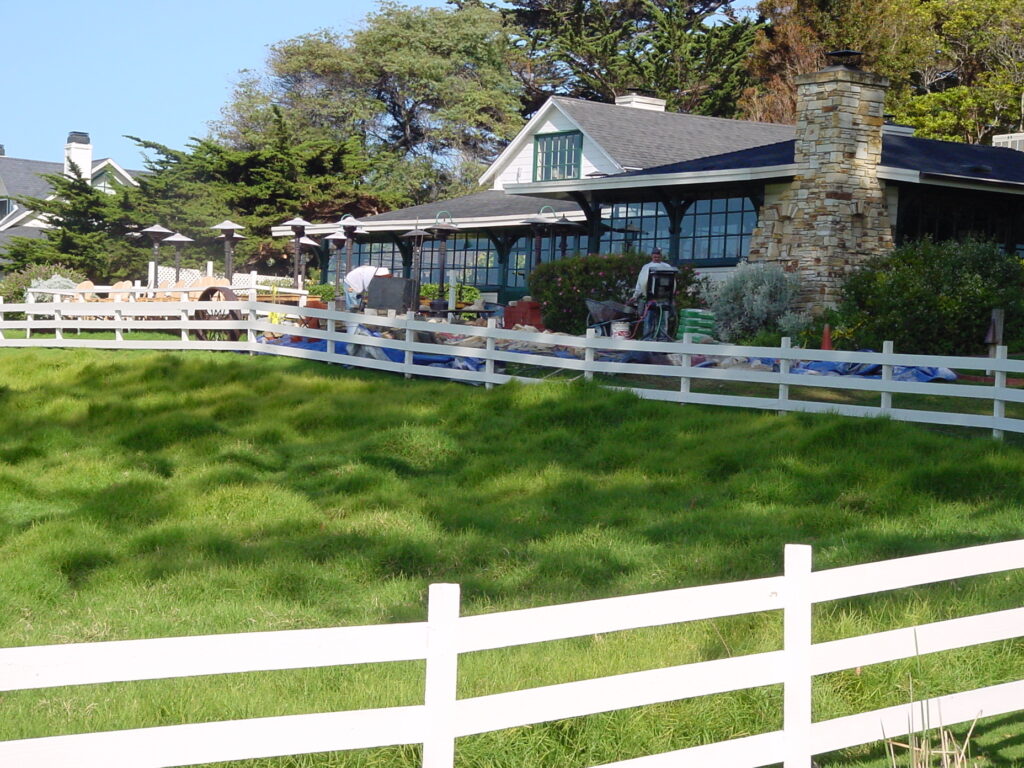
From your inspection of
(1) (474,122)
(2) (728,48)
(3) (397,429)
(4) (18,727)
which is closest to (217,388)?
(3) (397,429)

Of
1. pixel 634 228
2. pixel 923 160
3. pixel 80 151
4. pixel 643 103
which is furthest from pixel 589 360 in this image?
pixel 80 151

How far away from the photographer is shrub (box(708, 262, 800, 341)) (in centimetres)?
2125

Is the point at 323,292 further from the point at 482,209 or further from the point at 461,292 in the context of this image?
the point at 482,209

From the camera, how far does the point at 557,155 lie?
35312 millimetres

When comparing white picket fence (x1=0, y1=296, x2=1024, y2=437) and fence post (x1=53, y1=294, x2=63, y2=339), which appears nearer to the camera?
white picket fence (x1=0, y1=296, x2=1024, y2=437)

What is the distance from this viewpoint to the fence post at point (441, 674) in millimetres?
3695

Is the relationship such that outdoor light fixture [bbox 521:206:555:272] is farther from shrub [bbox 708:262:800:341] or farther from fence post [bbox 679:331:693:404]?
fence post [bbox 679:331:693:404]

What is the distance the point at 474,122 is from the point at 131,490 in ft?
155

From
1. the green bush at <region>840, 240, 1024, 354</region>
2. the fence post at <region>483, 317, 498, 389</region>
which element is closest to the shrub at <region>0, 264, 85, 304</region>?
the fence post at <region>483, 317, 498, 389</region>

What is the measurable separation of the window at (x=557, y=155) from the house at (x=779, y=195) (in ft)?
0.40

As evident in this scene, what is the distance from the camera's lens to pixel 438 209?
36.1 m

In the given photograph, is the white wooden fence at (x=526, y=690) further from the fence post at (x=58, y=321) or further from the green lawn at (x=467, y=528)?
the fence post at (x=58, y=321)

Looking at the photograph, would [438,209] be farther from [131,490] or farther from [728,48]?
[131,490]

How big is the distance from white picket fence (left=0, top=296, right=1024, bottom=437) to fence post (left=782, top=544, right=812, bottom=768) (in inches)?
312
